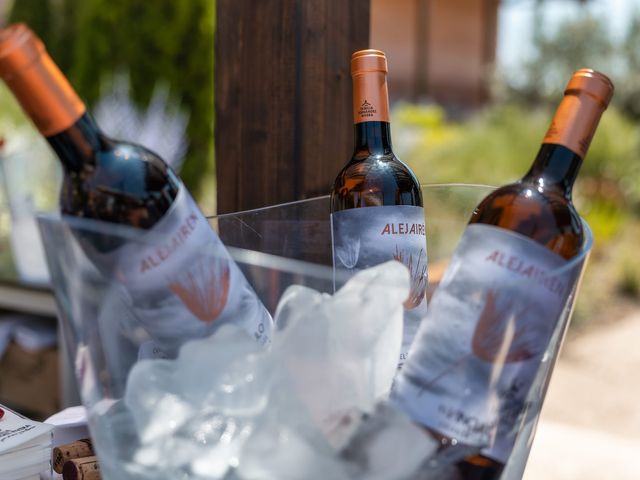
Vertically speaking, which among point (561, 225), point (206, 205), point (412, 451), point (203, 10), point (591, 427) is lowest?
point (591, 427)

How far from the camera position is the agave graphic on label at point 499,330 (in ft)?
1.44

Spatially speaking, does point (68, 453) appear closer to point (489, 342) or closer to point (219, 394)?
point (219, 394)

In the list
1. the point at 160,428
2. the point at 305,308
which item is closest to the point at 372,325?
the point at 305,308

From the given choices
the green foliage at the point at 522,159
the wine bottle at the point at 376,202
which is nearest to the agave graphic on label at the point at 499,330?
the wine bottle at the point at 376,202

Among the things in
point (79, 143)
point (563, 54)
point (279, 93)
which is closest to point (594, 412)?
point (279, 93)

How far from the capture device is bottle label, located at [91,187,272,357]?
0.44 metres

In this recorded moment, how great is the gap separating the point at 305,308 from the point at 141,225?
0.46 ft

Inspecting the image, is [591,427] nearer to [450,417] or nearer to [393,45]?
[450,417]

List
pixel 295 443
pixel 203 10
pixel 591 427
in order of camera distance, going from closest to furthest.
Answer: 1. pixel 295 443
2. pixel 591 427
3. pixel 203 10

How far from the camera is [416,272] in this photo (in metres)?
0.61

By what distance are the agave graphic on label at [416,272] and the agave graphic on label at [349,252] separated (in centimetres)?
3

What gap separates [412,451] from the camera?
0.43 m

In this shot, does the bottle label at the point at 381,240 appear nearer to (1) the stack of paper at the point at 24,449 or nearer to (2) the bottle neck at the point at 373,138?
(2) the bottle neck at the point at 373,138

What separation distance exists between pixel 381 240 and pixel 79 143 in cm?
26
